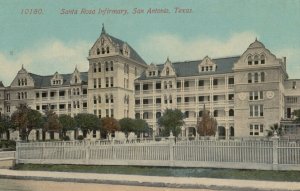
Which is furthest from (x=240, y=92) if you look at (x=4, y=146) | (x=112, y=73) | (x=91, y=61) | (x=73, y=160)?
(x=73, y=160)

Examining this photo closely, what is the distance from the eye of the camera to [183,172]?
1677 centimetres

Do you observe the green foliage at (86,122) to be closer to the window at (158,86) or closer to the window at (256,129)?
the window at (158,86)

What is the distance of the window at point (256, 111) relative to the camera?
43.2 metres

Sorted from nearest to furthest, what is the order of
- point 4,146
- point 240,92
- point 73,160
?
point 73,160
point 4,146
point 240,92

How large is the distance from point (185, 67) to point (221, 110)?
277 inches

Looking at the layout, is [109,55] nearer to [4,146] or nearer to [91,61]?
[91,61]

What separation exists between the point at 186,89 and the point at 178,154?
3189 centimetres

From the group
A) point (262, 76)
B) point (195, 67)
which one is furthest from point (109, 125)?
point (262, 76)

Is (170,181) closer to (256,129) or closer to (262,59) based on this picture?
(256,129)

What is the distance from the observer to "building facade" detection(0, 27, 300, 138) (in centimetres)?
4312

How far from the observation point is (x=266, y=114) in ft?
141

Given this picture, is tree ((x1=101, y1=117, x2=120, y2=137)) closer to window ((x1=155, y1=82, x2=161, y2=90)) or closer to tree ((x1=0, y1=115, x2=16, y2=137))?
tree ((x1=0, y1=115, x2=16, y2=137))

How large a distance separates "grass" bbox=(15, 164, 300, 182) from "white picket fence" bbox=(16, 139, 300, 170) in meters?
0.30

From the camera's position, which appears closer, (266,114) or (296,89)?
(266,114)
